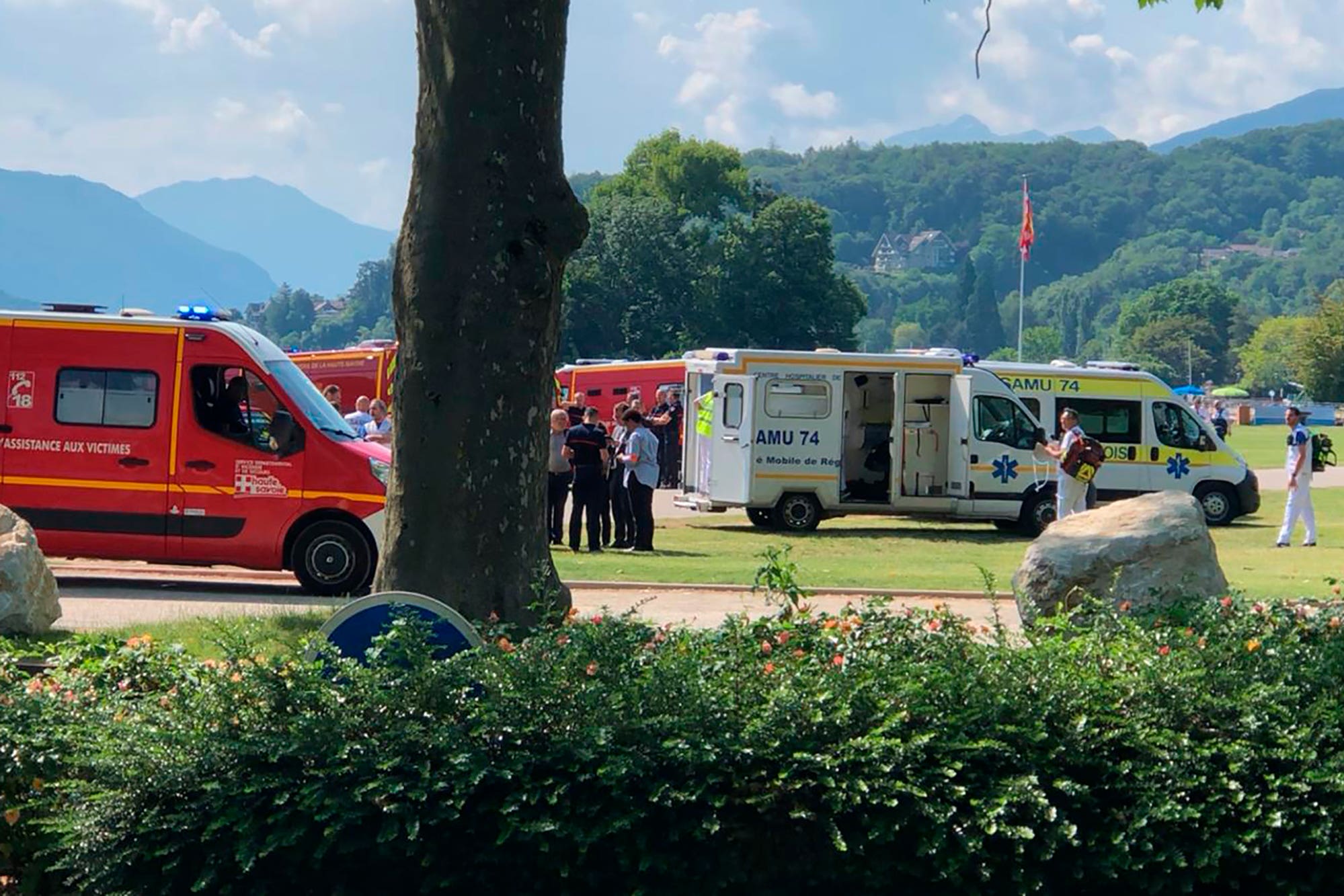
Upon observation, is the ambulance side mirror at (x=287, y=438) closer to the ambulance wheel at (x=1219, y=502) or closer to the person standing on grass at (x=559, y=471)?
the person standing on grass at (x=559, y=471)

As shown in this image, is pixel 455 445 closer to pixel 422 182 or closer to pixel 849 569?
pixel 422 182

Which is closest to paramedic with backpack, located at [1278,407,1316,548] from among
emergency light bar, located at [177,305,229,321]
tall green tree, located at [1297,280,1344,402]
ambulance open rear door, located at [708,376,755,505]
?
ambulance open rear door, located at [708,376,755,505]

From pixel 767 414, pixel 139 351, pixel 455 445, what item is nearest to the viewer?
pixel 455 445

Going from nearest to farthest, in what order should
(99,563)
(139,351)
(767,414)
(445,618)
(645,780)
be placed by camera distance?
(645,780) < (445,618) < (139,351) < (99,563) < (767,414)

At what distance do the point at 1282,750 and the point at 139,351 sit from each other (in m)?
12.5

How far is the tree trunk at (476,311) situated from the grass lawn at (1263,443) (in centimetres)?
2929

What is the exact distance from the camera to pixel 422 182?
7.66m

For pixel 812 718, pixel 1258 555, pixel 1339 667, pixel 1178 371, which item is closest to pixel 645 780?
pixel 812 718

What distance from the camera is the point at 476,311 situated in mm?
7516

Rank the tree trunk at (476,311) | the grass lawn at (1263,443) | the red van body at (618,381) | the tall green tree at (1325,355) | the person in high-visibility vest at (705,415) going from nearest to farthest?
1. the tree trunk at (476,311)
2. the person in high-visibility vest at (705,415)
3. the red van body at (618,381)
4. the grass lawn at (1263,443)
5. the tall green tree at (1325,355)

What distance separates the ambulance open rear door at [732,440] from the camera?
25.8m

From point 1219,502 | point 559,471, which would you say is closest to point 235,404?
point 559,471

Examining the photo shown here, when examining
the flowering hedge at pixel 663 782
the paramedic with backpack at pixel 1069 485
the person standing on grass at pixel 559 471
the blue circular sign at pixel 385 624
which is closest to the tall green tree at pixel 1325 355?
the paramedic with backpack at pixel 1069 485

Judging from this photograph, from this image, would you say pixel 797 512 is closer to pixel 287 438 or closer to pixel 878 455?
pixel 878 455
